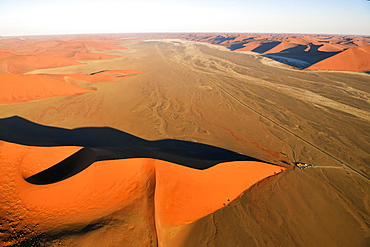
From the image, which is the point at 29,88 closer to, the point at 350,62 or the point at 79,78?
the point at 79,78

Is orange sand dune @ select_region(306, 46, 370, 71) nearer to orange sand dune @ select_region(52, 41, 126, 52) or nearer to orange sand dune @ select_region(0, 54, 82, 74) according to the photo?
orange sand dune @ select_region(0, 54, 82, 74)

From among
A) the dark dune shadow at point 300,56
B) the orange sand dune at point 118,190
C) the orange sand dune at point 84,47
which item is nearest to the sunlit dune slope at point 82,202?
the orange sand dune at point 118,190

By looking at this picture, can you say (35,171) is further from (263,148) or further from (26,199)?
(263,148)

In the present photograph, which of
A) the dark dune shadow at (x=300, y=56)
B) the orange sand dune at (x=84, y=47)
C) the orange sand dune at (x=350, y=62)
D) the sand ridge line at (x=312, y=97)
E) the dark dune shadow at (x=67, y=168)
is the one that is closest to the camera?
the dark dune shadow at (x=67, y=168)

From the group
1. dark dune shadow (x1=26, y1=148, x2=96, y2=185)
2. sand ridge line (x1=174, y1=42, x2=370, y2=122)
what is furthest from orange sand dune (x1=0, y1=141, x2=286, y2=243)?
sand ridge line (x1=174, y1=42, x2=370, y2=122)

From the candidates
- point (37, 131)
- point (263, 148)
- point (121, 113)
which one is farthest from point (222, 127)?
point (37, 131)

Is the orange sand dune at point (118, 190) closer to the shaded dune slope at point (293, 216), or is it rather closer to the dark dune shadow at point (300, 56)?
the shaded dune slope at point (293, 216)
